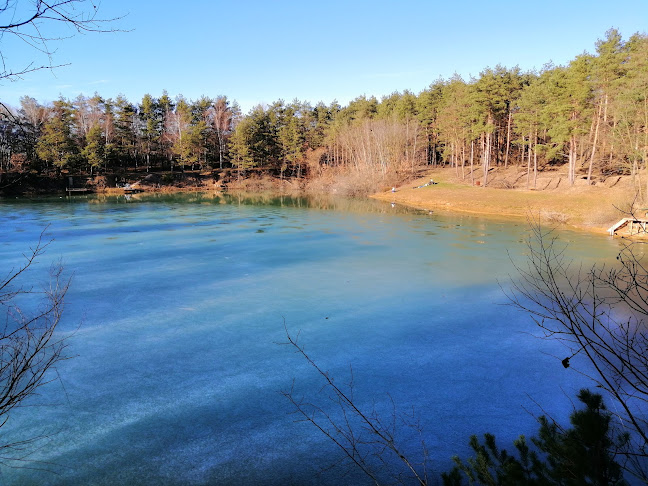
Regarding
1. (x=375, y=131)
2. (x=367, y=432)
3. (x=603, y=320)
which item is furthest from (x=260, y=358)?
(x=375, y=131)

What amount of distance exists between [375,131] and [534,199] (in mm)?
24563

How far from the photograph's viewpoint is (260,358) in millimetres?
7539

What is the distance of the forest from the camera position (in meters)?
32.3

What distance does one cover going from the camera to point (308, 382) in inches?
265

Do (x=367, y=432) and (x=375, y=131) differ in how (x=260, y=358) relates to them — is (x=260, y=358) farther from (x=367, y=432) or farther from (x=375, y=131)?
(x=375, y=131)

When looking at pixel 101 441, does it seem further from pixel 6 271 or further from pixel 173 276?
A: pixel 6 271

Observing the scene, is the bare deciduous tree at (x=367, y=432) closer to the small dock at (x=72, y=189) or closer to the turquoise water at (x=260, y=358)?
the turquoise water at (x=260, y=358)

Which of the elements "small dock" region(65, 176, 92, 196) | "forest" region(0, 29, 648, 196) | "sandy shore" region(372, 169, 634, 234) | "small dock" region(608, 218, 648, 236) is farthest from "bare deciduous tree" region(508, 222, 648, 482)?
"small dock" region(65, 176, 92, 196)

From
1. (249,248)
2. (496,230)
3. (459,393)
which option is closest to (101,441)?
(459,393)

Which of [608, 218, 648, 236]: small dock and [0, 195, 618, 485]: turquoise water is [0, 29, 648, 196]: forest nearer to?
[608, 218, 648, 236]: small dock

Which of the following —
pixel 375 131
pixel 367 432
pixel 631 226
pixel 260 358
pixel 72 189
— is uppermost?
pixel 375 131

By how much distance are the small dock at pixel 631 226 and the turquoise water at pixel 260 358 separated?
3329mm

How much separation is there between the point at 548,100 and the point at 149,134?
4882cm

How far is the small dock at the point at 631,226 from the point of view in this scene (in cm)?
1944
